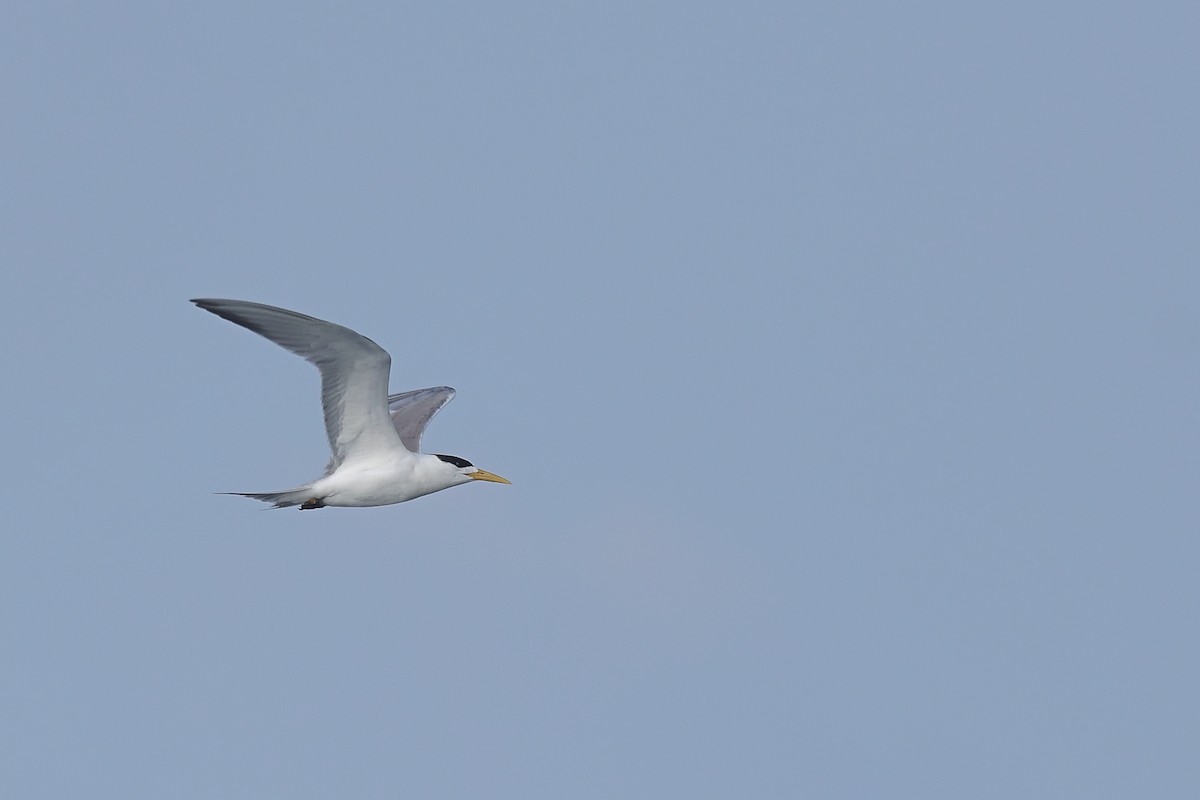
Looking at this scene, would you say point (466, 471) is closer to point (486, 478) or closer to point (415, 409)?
point (486, 478)

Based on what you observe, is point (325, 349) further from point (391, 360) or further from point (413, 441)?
point (413, 441)

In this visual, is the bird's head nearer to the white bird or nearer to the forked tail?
the white bird

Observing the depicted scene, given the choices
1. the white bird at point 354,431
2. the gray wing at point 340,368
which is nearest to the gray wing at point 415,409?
the white bird at point 354,431

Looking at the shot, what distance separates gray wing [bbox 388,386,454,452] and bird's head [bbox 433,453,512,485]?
5.65 ft

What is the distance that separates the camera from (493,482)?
2253 centimetres

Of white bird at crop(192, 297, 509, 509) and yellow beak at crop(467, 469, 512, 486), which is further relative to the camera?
yellow beak at crop(467, 469, 512, 486)

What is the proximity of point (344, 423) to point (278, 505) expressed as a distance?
138 cm

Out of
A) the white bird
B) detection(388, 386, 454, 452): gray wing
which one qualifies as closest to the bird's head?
the white bird

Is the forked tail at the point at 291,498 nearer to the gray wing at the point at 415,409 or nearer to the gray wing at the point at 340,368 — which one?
the gray wing at the point at 340,368

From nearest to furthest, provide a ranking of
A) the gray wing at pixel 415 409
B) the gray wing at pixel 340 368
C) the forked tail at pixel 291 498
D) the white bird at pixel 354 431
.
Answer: the gray wing at pixel 340 368 → the white bird at pixel 354 431 → the forked tail at pixel 291 498 → the gray wing at pixel 415 409

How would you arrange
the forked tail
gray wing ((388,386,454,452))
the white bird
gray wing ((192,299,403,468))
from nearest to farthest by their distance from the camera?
gray wing ((192,299,403,468)) < the white bird < the forked tail < gray wing ((388,386,454,452))

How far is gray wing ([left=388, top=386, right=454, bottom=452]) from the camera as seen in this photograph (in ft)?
80.1

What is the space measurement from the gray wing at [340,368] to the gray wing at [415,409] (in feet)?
7.90

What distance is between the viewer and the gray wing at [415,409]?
80.1ft
